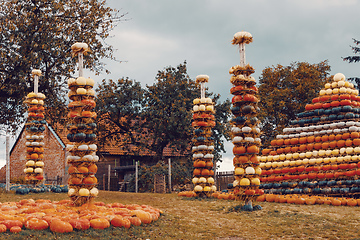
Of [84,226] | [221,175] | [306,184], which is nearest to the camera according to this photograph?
[84,226]

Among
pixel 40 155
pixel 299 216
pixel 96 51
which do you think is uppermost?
pixel 96 51

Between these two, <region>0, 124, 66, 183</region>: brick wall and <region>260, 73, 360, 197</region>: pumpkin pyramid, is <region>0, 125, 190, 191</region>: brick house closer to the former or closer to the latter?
<region>0, 124, 66, 183</region>: brick wall

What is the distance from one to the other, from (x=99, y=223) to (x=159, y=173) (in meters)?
18.3

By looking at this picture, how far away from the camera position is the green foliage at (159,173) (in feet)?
92.7

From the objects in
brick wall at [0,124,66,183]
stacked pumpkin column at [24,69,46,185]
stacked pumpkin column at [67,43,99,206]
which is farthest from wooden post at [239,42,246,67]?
brick wall at [0,124,66,183]

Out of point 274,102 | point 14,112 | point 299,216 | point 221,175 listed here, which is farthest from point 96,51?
point 274,102

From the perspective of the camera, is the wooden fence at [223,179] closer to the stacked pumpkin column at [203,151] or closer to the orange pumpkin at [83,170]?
the stacked pumpkin column at [203,151]

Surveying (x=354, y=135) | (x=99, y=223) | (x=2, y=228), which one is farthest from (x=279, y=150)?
(x=2, y=228)

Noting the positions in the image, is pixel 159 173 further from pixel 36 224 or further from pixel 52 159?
pixel 36 224

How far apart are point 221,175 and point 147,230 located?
57.4 feet

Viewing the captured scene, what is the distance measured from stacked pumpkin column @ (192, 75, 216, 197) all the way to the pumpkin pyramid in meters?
4.02

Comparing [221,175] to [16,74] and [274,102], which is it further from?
[16,74]

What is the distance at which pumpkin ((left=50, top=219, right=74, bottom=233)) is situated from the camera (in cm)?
926

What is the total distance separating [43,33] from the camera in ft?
70.8
